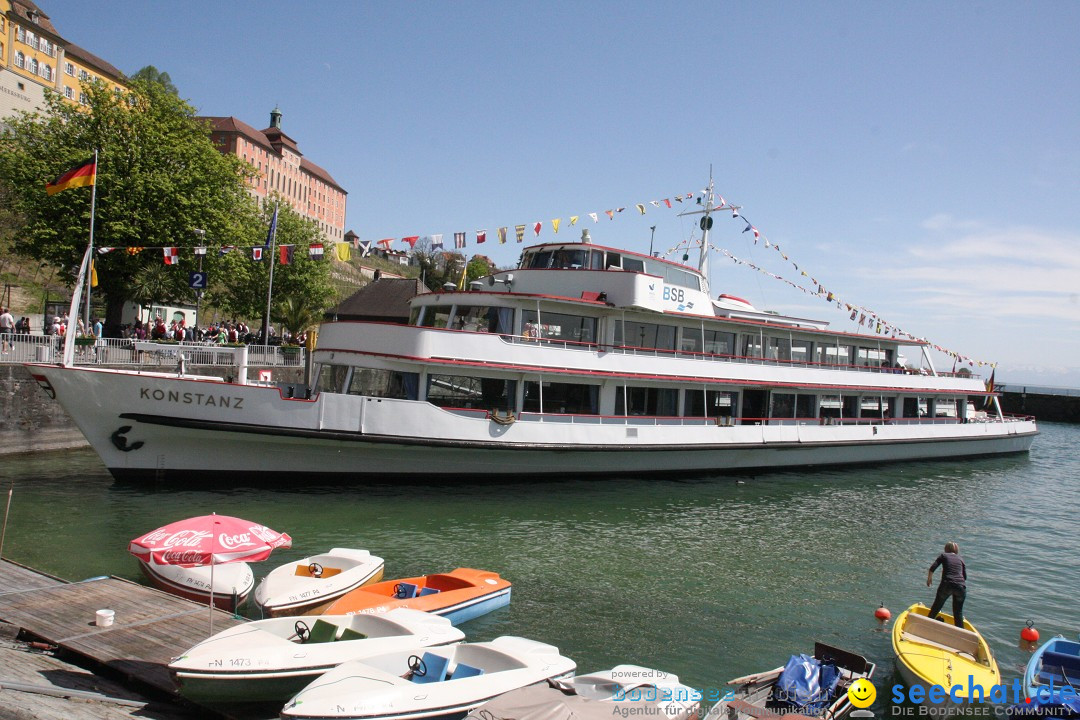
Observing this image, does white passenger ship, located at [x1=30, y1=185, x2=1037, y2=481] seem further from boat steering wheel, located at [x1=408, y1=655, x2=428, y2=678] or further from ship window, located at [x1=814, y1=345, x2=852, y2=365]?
boat steering wheel, located at [x1=408, y1=655, x2=428, y2=678]

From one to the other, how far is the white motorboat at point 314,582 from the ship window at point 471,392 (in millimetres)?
5620

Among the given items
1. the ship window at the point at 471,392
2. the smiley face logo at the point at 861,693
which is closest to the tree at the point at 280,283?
the ship window at the point at 471,392

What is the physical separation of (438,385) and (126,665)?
9.05m

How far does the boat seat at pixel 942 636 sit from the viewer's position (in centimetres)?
805

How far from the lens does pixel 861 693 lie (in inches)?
281

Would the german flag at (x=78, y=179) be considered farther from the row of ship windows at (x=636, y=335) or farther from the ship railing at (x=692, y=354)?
the ship railing at (x=692, y=354)

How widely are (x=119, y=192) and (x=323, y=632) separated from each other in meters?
23.9

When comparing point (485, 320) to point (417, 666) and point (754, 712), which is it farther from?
point (754, 712)

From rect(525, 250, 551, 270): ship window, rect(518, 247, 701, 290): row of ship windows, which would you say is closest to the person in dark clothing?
rect(518, 247, 701, 290): row of ship windows

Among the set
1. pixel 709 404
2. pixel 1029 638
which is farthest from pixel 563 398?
pixel 1029 638

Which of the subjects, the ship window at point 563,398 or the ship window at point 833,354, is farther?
the ship window at point 833,354

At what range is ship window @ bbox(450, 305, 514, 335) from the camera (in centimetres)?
1620

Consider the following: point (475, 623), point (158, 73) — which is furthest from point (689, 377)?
point (158, 73)

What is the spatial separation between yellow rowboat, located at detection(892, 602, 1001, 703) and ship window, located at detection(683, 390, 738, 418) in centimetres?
1065
